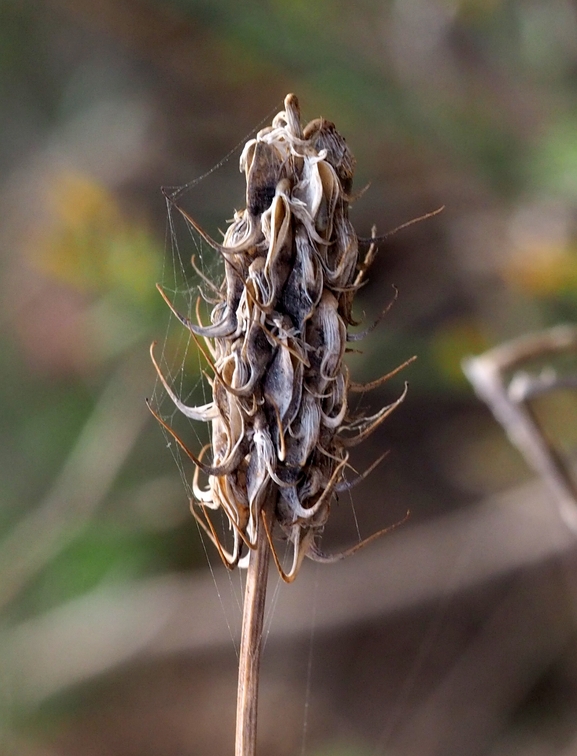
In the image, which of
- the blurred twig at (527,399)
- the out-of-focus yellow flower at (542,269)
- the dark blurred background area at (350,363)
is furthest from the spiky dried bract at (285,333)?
the out-of-focus yellow flower at (542,269)

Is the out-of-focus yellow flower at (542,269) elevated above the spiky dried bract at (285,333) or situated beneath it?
elevated above

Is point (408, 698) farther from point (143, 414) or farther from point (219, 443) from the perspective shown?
point (219, 443)

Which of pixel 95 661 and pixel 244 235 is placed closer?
pixel 244 235

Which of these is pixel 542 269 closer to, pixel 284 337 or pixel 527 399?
pixel 527 399

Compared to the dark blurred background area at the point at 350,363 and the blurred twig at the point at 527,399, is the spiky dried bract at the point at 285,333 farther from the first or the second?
the dark blurred background area at the point at 350,363

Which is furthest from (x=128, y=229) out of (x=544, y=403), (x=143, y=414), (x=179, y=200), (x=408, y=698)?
(x=408, y=698)

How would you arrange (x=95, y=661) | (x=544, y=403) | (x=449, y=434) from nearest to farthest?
(x=544, y=403) → (x=95, y=661) → (x=449, y=434)

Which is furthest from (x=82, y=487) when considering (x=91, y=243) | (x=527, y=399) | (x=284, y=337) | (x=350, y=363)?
(x=284, y=337)
